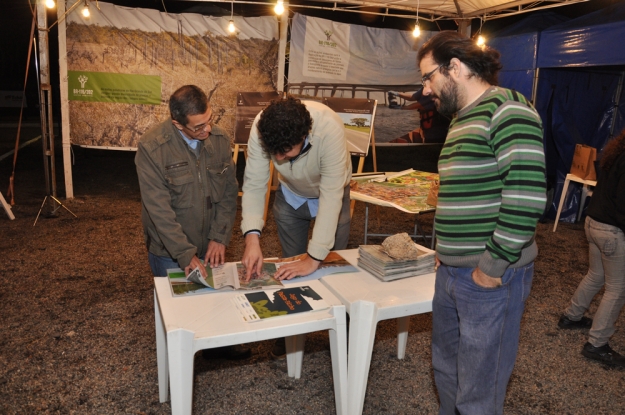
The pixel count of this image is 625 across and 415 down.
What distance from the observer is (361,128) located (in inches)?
230

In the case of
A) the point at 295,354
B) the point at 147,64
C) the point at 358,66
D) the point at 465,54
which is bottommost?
the point at 295,354

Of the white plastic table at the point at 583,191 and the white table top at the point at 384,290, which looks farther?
the white plastic table at the point at 583,191

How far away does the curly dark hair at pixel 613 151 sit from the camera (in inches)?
108

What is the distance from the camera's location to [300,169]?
239cm

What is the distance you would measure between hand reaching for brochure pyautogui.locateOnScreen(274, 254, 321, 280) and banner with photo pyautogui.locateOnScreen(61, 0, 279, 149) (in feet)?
15.5

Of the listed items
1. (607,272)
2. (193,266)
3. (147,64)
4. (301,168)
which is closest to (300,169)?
(301,168)

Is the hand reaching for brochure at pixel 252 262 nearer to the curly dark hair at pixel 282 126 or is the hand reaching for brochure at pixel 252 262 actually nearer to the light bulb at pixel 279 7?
the curly dark hair at pixel 282 126

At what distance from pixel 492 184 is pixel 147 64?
5887mm

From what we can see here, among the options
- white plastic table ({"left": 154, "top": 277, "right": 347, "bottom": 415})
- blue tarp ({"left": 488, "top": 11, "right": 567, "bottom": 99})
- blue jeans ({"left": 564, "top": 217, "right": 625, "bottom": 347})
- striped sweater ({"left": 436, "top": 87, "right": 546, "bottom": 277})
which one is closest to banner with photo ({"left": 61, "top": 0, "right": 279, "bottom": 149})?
blue tarp ({"left": 488, "top": 11, "right": 567, "bottom": 99})

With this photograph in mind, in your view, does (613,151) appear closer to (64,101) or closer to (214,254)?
(214,254)

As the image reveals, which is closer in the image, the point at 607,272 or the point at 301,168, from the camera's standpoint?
the point at 301,168

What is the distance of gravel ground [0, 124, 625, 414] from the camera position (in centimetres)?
251

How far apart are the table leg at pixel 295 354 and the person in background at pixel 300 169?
53 centimetres

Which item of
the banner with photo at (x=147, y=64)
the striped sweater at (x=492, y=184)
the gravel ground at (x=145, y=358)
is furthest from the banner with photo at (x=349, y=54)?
the striped sweater at (x=492, y=184)
